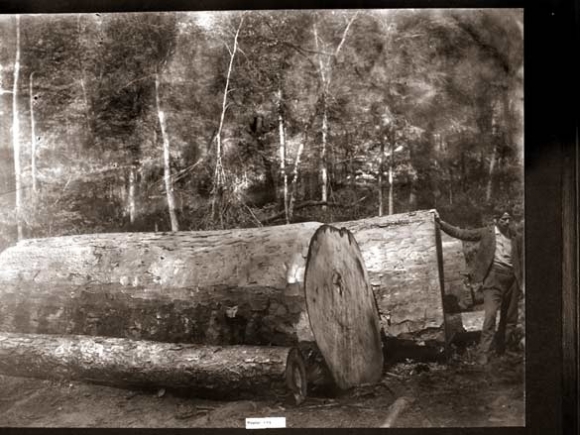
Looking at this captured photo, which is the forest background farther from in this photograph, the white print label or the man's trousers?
the white print label

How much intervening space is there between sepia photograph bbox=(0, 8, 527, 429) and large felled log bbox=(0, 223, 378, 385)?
0.08 feet

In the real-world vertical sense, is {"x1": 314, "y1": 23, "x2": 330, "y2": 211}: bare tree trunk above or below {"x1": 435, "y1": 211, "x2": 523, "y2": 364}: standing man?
above

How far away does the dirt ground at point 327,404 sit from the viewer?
11.9 ft

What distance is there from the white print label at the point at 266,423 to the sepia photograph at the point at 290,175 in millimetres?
10

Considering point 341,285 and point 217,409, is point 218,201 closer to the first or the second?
point 341,285

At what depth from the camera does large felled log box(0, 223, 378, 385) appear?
337 cm

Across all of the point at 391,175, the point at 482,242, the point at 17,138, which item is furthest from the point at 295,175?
the point at 17,138

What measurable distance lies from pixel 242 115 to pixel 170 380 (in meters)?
1.83

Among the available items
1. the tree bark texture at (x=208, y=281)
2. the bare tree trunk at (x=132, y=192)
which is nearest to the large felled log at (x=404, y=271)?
the tree bark texture at (x=208, y=281)

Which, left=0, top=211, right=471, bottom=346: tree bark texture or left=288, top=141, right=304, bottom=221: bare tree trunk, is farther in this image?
left=288, top=141, right=304, bottom=221: bare tree trunk

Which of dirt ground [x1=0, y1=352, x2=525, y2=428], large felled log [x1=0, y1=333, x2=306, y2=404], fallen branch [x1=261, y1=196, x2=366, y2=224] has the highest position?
fallen branch [x1=261, y1=196, x2=366, y2=224]

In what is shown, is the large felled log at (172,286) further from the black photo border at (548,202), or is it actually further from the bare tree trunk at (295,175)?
the black photo border at (548,202)

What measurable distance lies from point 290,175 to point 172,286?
43.2 inches

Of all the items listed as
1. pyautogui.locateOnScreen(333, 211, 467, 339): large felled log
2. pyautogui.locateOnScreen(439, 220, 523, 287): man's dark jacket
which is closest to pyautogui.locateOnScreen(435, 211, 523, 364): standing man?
pyautogui.locateOnScreen(439, 220, 523, 287): man's dark jacket
